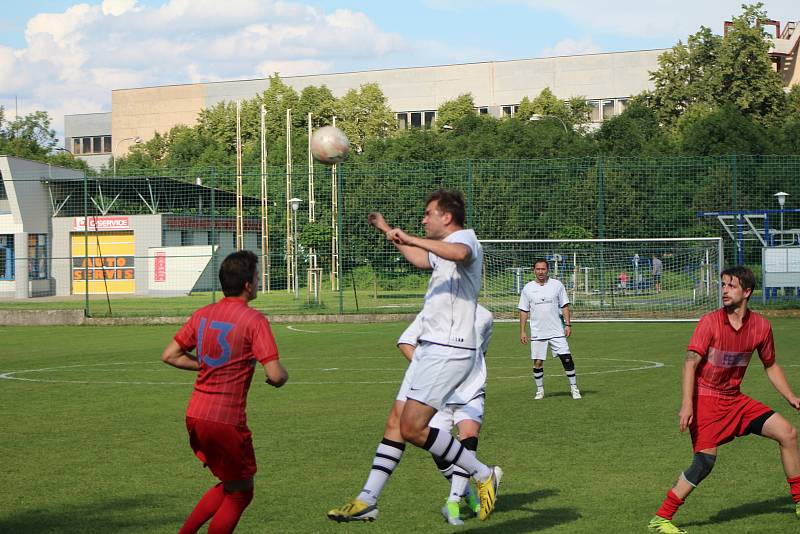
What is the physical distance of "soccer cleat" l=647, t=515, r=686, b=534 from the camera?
6.93 metres

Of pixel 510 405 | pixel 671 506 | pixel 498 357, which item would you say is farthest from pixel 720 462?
pixel 498 357

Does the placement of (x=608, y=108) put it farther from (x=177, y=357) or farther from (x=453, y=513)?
(x=177, y=357)

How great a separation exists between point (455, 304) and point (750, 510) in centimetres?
285

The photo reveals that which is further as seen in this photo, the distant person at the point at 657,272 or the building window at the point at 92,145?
the building window at the point at 92,145

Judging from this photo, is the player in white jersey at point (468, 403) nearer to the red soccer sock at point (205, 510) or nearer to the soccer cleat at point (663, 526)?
the soccer cleat at point (663, 526)

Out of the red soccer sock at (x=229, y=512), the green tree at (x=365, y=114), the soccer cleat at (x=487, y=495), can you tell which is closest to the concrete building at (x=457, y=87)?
the green tree at (x=365, y=114)

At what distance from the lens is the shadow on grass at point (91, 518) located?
7.32 metres

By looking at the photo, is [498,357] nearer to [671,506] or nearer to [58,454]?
[58,454]

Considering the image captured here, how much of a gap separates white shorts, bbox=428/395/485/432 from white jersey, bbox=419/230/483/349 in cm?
128

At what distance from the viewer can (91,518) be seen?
7613 mm

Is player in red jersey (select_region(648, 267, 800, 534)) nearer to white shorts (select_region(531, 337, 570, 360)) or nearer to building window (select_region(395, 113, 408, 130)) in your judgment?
white shorts (select_region(531, 337, 570, 360))

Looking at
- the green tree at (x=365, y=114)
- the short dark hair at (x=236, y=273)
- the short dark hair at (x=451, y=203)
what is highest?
the green tree at (x=365, y=114)

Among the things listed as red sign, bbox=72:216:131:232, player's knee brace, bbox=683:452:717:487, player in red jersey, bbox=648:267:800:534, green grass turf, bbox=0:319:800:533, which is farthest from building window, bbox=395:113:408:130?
player's knee brace, bbox=683:452:717:487

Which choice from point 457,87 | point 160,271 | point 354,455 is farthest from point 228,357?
point 457,87
